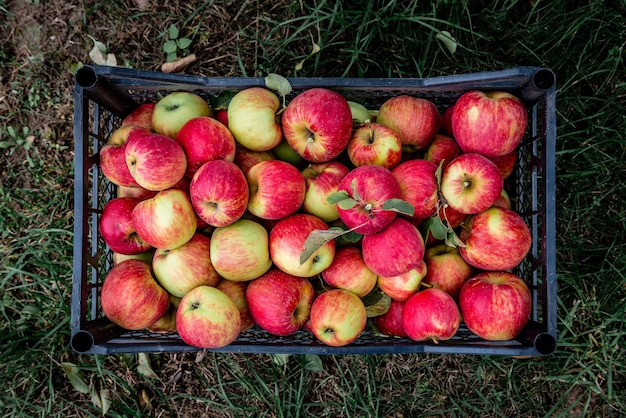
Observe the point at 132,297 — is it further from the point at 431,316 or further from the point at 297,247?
the point at 431,316

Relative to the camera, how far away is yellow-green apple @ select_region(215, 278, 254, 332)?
2.08 m

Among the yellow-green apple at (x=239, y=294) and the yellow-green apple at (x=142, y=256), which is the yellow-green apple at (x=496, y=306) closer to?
the yellow-green apple at (x=239, y=294)

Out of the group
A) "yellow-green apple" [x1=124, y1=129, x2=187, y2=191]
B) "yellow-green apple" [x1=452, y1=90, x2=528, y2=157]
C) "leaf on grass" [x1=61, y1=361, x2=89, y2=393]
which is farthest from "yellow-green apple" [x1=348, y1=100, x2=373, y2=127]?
"leaf on grass" [x1=61, y1=361, x2=89, y2=393]

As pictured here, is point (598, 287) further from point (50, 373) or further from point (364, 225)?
point (50, 373)

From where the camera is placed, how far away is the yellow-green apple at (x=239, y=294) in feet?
6.84

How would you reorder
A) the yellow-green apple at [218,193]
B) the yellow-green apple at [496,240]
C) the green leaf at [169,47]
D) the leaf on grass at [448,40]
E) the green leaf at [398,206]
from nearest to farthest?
1. the green leaf at [398,206]
2. the yellow-green apple at [218,193]
3. the yellow-green apple at [496,240]
4. the leaf on grass at [448,40]
5. the green leaf at [169,47]

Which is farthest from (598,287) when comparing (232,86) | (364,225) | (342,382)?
(232,86)

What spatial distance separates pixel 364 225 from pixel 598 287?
164 centimetres

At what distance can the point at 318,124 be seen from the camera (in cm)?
193

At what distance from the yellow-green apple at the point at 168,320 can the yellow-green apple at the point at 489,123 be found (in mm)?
1345

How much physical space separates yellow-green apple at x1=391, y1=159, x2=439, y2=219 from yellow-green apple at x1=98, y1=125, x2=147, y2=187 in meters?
1.07

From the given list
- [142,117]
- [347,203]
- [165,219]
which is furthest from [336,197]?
[142,117]

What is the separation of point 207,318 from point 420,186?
94cm

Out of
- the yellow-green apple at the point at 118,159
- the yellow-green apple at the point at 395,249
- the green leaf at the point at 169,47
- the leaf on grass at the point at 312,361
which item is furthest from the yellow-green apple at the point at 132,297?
the green leaf at the point at 169,47
